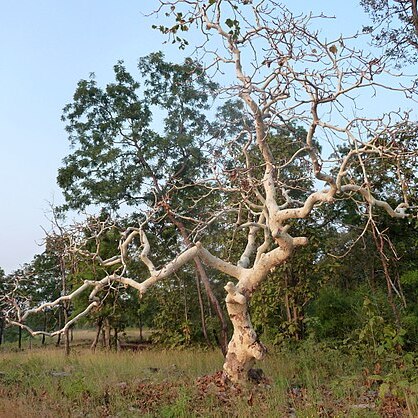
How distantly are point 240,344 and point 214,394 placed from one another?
127 centimetres

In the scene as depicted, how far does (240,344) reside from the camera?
785 cm

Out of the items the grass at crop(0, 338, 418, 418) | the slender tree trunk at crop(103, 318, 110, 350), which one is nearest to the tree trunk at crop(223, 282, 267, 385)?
the grass at crop(0, 338, 418, 418)

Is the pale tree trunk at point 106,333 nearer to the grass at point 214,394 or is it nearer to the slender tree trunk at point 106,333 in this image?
the slender tree trunk at point 106,333

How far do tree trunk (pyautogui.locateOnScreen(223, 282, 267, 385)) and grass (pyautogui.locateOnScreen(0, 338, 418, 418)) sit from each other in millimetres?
415

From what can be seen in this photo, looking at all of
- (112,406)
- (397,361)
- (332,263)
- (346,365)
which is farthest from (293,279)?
(112,406)

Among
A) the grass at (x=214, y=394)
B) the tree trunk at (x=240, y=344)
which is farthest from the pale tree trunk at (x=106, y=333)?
the tree trunk at (x=240, y=344)

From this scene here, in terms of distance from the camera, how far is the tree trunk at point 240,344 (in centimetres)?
766

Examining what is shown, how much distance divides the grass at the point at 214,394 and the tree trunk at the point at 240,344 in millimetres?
415

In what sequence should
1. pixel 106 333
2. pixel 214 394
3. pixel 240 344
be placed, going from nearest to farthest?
pixel 214 394
pixel 240 344
pixel 106 333

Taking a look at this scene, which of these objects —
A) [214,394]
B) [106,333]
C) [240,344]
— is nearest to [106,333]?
[106,333]

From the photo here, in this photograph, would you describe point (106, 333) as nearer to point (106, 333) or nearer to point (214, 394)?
point (106, 333)

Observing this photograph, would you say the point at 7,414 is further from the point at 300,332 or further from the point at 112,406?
the point at 300,332

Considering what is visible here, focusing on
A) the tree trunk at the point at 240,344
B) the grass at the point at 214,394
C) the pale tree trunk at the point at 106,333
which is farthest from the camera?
the pale tree trunk at the point at 106,333

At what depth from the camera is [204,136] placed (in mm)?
16719
